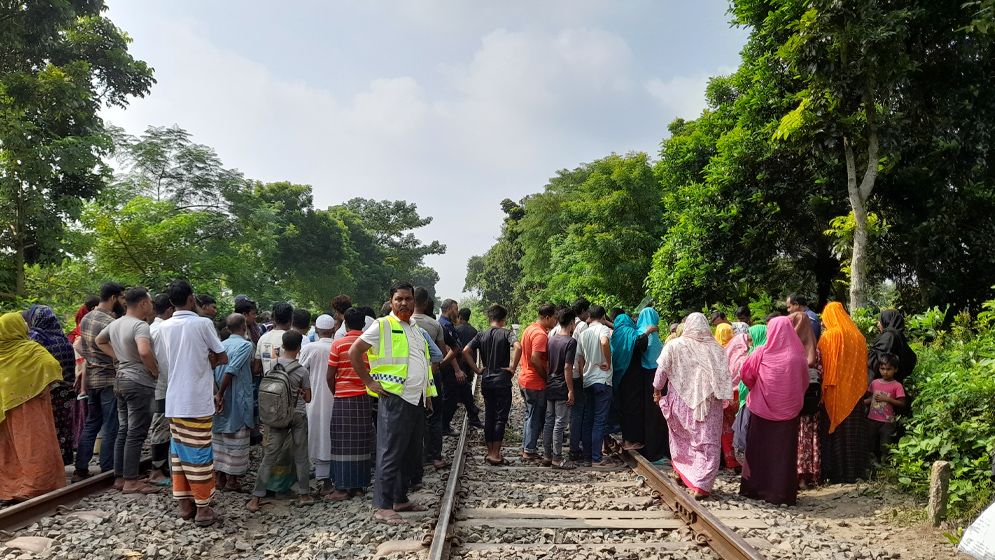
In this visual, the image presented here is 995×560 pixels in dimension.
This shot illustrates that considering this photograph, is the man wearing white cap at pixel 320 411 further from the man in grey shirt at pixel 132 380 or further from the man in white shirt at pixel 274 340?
the man in grey shirt at pixel 132 380

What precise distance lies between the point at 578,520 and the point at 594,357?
2527 millimetres

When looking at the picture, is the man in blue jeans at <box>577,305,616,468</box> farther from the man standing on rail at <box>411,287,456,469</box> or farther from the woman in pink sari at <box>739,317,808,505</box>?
the woman in pink sari at <box>739,317,808,505</box>

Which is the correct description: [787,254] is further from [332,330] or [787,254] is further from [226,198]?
[226,198]

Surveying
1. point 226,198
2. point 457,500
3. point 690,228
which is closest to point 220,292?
point 226,198

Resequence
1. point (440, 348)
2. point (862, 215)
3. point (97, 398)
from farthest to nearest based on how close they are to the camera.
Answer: point (862, 215)
point (440, 348)
point (97, 398)

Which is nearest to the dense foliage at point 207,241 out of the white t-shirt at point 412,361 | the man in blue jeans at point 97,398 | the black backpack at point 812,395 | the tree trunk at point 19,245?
the tree trunk at point 19,245

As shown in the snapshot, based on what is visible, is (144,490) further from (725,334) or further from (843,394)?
(843,394)

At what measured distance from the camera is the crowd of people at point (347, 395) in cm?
518

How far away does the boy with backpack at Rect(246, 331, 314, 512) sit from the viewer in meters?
5.75

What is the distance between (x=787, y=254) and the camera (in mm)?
16000

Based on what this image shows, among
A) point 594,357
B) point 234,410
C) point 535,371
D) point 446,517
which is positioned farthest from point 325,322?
point 594,357

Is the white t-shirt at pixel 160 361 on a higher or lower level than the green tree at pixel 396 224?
lower

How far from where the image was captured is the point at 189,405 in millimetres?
5066

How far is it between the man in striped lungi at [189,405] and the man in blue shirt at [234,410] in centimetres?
76
